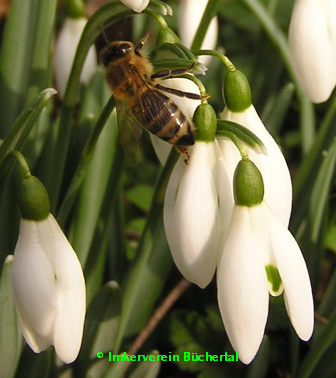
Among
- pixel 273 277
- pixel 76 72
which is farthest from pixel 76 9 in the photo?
pixel 273 277

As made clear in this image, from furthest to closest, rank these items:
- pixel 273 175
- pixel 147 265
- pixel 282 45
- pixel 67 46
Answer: pixel 282 45 < pixel 67 46 < pixel 147 265 < pixel 273 175

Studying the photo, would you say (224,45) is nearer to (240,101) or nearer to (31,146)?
(31,146)

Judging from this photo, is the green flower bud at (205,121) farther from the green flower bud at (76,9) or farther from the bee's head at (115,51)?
the green flower bud at (76,9)

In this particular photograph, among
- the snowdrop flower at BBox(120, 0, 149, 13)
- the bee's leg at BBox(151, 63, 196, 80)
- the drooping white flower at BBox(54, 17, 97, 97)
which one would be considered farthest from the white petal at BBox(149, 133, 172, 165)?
the drooping white flower at BBox(54, 17, 97, 97)

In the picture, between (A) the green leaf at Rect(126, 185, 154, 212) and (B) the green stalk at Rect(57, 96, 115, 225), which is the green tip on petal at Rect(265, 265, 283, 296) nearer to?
(B) the green stalk at Rect(57, 96, 115, 225)

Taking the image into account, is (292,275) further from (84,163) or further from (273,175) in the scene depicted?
(84,163)

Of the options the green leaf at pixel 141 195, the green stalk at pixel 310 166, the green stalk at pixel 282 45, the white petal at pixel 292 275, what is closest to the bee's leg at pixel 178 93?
the white petal at pixel 292 275
